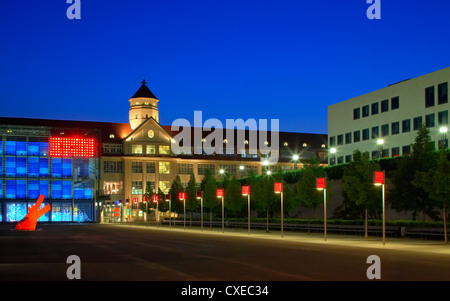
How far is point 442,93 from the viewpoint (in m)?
68.8

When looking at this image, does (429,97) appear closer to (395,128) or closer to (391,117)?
(395,128)

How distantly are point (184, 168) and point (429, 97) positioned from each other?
77678 mm

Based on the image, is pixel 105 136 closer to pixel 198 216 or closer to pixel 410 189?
pixel 198 216

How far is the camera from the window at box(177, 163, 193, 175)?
14125cm

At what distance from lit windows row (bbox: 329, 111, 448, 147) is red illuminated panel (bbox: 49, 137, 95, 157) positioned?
4729 cm

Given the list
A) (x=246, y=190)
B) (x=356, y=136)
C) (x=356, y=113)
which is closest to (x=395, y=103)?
(x=356, y=113)

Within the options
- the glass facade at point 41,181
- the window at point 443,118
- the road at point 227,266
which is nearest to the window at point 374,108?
the window at point 443,118

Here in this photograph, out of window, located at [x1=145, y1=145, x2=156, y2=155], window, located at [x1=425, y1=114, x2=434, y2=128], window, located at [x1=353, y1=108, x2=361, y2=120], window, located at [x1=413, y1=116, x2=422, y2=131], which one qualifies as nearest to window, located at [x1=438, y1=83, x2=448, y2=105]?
window, located at [x1=425, y1=114, x2=434, y2=128]

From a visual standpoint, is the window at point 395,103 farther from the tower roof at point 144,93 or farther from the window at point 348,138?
the tower roof at point 144,93

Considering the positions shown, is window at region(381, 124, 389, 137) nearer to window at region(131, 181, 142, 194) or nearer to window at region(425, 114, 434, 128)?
window at region(425, 114, 434, 128)

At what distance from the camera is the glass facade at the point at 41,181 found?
119 m
